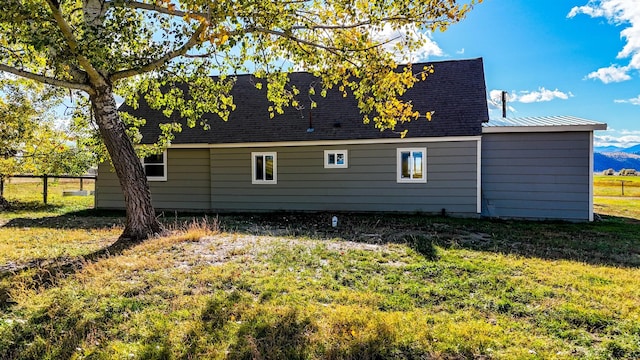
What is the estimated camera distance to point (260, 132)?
12.3 metres

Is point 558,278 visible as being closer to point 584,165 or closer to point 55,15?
point 584,165

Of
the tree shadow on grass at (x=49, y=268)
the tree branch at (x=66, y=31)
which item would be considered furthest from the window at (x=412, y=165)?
the tree branch at (x=66, y=31)

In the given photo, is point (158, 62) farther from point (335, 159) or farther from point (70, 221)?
point (70, 221)

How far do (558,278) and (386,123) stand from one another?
3.53m

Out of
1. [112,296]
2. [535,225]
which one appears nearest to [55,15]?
[112,296]

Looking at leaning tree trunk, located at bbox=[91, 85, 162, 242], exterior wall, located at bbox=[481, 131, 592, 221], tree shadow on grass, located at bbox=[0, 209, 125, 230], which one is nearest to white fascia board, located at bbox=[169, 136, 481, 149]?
exterior wall, located at bbox=[481, 131, 592, 221]

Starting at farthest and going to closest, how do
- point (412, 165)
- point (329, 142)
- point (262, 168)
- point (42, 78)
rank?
point (262, 168) → point (329, 142) → point (412, 165) → point (42, 78)

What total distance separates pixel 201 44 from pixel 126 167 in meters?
2.62

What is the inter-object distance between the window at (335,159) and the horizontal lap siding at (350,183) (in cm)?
13

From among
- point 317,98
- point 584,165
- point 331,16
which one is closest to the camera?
point 331,16

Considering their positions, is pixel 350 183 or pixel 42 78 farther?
pixel 350 183

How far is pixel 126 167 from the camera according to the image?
22.1 ft

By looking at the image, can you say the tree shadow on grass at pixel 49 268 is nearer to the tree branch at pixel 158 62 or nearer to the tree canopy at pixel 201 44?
the tree canopy at pixel 201 44

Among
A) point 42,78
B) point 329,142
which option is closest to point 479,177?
point 329,142
